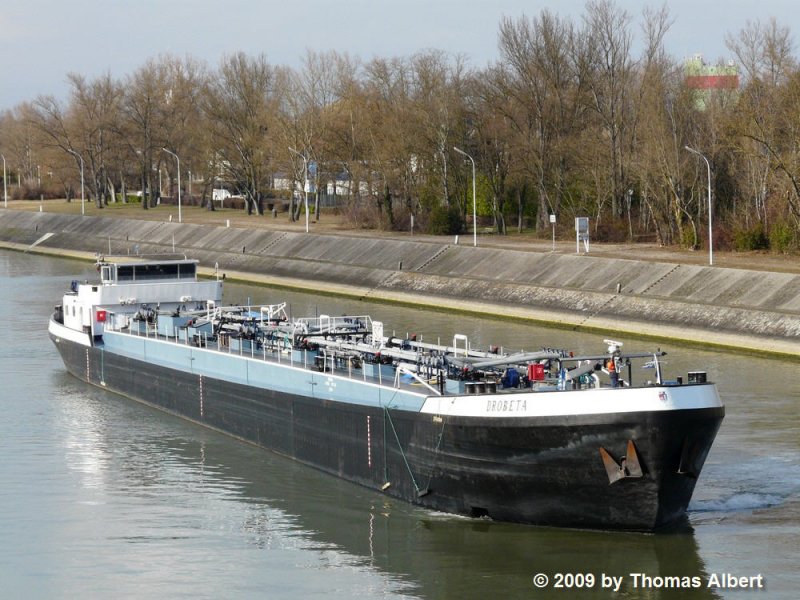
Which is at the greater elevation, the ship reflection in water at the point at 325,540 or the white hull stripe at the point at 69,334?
the white hull stripe at the point at 69,334

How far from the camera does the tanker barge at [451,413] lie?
22.8 metres

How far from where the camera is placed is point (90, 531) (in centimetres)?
2562

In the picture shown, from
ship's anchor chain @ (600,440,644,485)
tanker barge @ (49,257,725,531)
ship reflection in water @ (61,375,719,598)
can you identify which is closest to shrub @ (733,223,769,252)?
tanker barge @ (49,257,725,531)

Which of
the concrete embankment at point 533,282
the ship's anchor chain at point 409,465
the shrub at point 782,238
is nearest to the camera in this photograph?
the ship's anchor chain at point 409,465

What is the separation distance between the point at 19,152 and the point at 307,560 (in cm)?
15969

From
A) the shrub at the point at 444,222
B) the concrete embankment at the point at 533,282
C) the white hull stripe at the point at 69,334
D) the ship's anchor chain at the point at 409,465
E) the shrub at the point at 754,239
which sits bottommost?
the ship's anchor chain at the point at 409,465

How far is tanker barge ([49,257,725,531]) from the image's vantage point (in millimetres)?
22812

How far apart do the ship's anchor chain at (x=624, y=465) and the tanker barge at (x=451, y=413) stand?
0.03 meters

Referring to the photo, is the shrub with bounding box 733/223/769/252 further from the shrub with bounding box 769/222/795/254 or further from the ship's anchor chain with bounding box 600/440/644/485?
the ship's anchor chain with bounding box 600/440/644/485

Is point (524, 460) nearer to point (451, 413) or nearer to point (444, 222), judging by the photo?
point (451, 413)

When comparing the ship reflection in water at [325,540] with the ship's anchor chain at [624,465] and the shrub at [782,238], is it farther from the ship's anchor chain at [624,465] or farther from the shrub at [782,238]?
the shrub at [782,238]

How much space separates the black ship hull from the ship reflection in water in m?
0.39

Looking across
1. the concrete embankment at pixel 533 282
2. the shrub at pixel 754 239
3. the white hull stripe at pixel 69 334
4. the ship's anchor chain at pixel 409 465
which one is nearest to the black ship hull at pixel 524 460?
the ship's anchor chain at pixel 409 465

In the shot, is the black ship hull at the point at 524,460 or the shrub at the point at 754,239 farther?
the shrub at the point at 754,239
